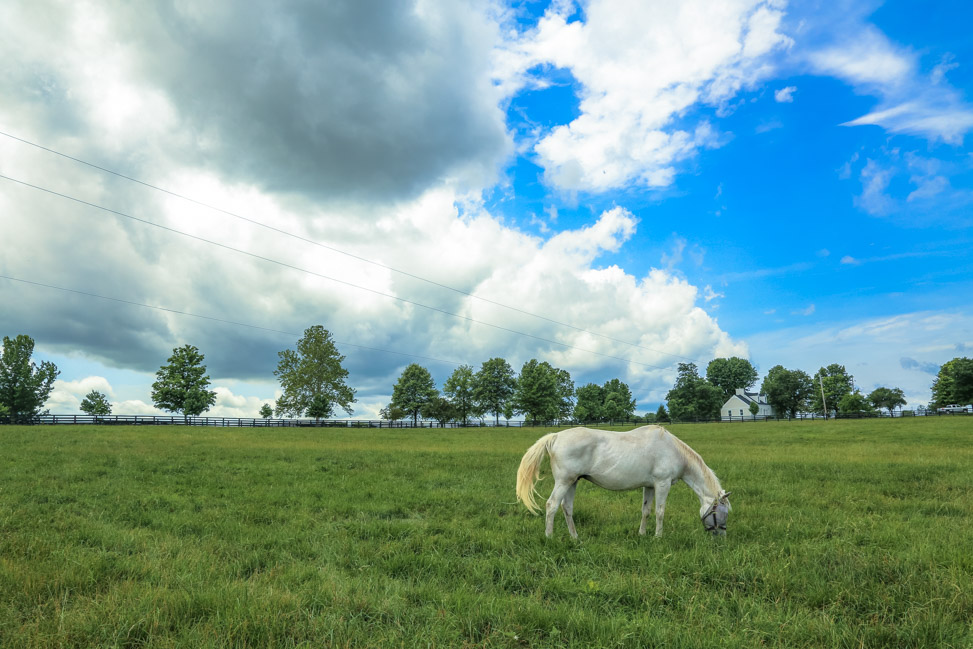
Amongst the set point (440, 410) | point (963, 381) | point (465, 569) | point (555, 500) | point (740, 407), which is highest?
point (963, 381)

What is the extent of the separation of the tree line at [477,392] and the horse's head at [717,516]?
213 feet

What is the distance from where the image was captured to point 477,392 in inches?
3135

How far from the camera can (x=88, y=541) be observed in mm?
7594

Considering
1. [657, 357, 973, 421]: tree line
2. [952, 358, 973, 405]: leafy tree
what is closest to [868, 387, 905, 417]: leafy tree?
[657, 357, 973, 421]: tree line

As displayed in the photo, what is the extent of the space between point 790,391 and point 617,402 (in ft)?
110

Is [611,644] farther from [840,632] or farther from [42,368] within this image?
[42,368]

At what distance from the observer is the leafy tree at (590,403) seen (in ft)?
286

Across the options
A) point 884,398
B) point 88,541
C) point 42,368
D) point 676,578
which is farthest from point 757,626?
point 884,398

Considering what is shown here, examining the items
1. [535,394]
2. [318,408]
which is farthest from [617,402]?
[318,408]

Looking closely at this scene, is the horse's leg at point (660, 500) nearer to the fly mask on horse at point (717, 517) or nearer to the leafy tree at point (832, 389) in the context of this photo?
the fly mask on horse at point (717, 517)

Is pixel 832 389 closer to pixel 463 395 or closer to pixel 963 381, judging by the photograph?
pixel 963 381

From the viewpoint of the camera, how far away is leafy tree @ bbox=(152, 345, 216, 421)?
207 feet

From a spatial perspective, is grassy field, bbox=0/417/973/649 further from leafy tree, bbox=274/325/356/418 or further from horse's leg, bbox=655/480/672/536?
leafy tree, bbox=274/325/356/418

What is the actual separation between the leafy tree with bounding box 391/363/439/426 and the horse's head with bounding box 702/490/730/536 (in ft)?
241
